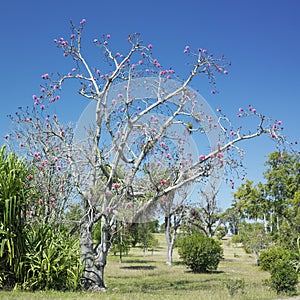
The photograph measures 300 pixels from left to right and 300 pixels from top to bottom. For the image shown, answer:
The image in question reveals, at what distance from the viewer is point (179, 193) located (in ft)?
34.3

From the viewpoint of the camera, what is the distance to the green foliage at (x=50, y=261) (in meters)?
7.90

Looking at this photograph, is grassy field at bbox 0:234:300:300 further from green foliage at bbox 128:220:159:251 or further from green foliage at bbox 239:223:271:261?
green foliage at bbox 239:223:271:261

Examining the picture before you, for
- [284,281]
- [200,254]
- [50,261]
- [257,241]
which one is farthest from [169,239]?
[50,261]

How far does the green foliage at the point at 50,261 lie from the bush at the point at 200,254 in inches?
381

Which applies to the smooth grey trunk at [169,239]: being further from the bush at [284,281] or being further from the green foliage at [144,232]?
the bush at [284,281]

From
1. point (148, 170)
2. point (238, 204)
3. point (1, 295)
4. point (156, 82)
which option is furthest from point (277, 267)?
point (238, 204)

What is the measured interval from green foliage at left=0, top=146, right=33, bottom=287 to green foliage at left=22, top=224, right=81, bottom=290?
0.21 metres

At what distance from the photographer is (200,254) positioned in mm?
17750

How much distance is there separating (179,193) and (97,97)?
10.0 ft

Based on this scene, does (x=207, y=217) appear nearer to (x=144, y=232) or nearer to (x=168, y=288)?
(x=144, y=232)

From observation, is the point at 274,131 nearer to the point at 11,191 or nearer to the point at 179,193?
the point at 179,193

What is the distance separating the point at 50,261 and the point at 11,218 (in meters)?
1.10

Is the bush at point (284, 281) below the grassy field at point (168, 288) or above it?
above

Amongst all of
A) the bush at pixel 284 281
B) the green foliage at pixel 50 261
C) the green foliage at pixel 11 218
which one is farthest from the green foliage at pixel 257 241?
the green foliage at pixel 11 218
